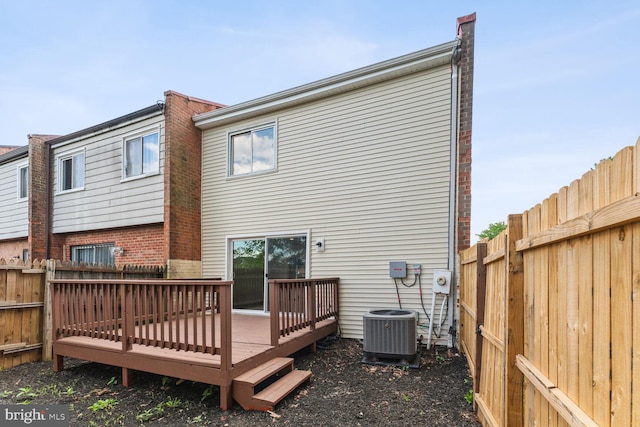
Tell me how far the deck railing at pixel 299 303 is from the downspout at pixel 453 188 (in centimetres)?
215

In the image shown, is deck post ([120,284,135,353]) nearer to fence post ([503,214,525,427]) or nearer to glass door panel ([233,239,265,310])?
glass door panel ([233,239,265,310])

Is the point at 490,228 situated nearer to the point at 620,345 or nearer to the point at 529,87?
the point at 529,87

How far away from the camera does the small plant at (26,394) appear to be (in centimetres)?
421

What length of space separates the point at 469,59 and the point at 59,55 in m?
15.2

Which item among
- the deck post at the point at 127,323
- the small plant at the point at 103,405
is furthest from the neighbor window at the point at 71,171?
the small plant at the point at 103,405

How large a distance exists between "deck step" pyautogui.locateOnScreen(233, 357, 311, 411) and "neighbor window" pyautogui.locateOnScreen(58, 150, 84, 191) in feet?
29.2

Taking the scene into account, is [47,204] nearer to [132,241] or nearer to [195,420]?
[132,241]

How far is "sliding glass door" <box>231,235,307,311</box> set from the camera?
7.54 m

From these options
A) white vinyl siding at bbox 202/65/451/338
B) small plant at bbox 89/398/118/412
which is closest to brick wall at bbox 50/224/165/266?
white vinyl siding at bbox 202/65/451/338

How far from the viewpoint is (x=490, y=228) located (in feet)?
109

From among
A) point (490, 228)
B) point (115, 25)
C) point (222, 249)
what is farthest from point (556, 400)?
point (490, 228)

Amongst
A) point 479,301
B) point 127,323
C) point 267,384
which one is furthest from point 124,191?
point 479,301

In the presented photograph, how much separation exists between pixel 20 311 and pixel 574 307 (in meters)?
7.40

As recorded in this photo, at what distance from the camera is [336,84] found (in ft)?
23.4
